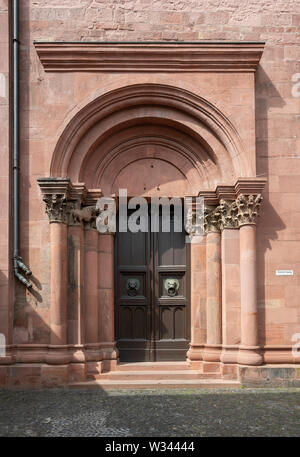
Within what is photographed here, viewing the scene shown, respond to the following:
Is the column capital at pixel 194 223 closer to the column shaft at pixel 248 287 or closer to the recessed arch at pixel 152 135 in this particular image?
the recessed arch at pixel 152 135

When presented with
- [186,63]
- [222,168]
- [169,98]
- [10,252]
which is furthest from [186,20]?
[10,252]

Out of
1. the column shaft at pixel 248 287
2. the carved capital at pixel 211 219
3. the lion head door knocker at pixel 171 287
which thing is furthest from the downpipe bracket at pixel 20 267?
the column shaft at pixel 248 287

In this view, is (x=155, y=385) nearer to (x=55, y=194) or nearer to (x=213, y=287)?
(x=213, y=287)

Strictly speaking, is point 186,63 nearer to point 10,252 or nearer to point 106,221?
point 106,221

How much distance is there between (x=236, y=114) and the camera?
8844 millimetres

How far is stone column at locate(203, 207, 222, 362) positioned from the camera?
8.86m

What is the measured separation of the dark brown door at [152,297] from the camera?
9453 millimetres

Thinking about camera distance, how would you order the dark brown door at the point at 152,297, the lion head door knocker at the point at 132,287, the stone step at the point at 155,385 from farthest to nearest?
1. the lion head door knocker at the point at 132,287
2. the dark brown door at the point at 152,297
3. the stone step at the point at 155,385

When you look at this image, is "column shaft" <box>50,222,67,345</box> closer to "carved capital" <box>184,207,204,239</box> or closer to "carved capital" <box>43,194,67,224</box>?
"carved capital" <box>43,194,67,224</box>

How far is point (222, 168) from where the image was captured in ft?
29.6

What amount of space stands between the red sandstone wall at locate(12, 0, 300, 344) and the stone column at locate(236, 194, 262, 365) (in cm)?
32

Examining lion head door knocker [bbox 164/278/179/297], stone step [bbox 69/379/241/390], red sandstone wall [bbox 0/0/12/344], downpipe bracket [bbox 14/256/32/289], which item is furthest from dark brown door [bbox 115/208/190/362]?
red sandstone wall [bbox 0/0/12/344]

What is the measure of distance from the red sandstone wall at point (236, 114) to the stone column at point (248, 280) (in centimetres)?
32

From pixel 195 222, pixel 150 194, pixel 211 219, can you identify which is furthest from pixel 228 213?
pixel 150 194
